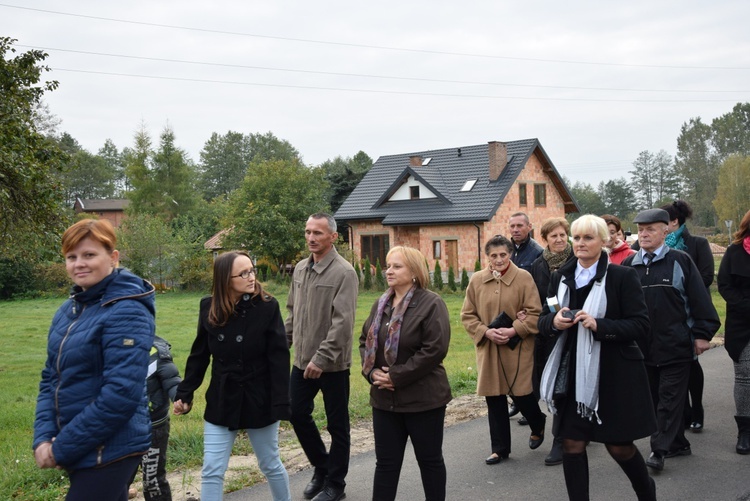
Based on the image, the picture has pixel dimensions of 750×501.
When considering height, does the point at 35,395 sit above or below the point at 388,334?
below

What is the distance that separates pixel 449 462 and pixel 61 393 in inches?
153

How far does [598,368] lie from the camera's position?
15.7 feet

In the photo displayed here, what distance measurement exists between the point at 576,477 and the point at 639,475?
0.44 meters

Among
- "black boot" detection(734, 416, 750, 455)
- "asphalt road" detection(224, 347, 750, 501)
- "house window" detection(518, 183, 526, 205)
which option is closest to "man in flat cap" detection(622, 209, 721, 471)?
"asphalt road" detection(224, 347, 750, 501)

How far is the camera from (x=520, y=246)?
7770 millimetres

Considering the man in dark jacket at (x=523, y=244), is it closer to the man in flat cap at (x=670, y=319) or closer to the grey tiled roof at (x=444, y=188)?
the man in flat cap at (x=670, y=319)

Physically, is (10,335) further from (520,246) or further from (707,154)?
(707,154)

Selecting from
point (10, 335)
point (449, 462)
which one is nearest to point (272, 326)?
point (449, 462)

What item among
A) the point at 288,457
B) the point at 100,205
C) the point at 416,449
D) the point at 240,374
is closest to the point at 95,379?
the point at 240,374

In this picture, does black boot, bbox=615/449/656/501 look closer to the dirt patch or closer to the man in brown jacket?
the man in brown jacket

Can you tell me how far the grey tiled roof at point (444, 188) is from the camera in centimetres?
4174

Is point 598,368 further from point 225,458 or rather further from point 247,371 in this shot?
point 225,458

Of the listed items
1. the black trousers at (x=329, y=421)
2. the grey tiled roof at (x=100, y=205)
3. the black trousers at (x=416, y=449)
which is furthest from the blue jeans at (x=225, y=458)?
the grey tiled roof at (x=100, y=205)

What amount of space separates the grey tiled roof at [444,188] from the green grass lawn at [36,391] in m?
12.7
